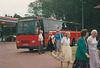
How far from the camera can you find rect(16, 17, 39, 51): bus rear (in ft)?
57.8

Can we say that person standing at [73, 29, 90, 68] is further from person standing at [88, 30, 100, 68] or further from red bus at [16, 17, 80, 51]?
red bus at [16, 17, 80, 51]

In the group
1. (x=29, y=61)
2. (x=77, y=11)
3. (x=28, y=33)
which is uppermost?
(x=77, y=11)

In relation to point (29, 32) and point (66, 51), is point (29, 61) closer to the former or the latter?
point (66, 51)

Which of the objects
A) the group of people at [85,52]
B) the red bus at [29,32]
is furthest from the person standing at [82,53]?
the red bus at [29,32]

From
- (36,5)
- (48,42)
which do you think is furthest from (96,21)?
(36,5)

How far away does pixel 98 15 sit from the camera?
125ft

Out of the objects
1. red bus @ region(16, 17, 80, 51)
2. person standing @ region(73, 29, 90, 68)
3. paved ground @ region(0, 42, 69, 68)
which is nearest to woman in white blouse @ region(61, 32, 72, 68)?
paved ground @ region(0, 42, 69, 68)

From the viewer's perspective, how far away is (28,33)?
58.4ft

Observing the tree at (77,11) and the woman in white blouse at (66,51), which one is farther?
the tree at (77,11)

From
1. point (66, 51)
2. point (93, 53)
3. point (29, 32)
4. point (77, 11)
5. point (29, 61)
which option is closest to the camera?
point (93, 53)

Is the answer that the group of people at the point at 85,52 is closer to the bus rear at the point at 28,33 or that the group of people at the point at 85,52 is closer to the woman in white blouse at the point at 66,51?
the woman in white blouse at the point at 66,51

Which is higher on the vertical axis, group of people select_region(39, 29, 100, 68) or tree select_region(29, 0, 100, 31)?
tree select_region(29, 0, 100, 31)

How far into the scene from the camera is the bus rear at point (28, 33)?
1761 cm

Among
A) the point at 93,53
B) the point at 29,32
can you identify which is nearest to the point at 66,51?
the point at 93,53
